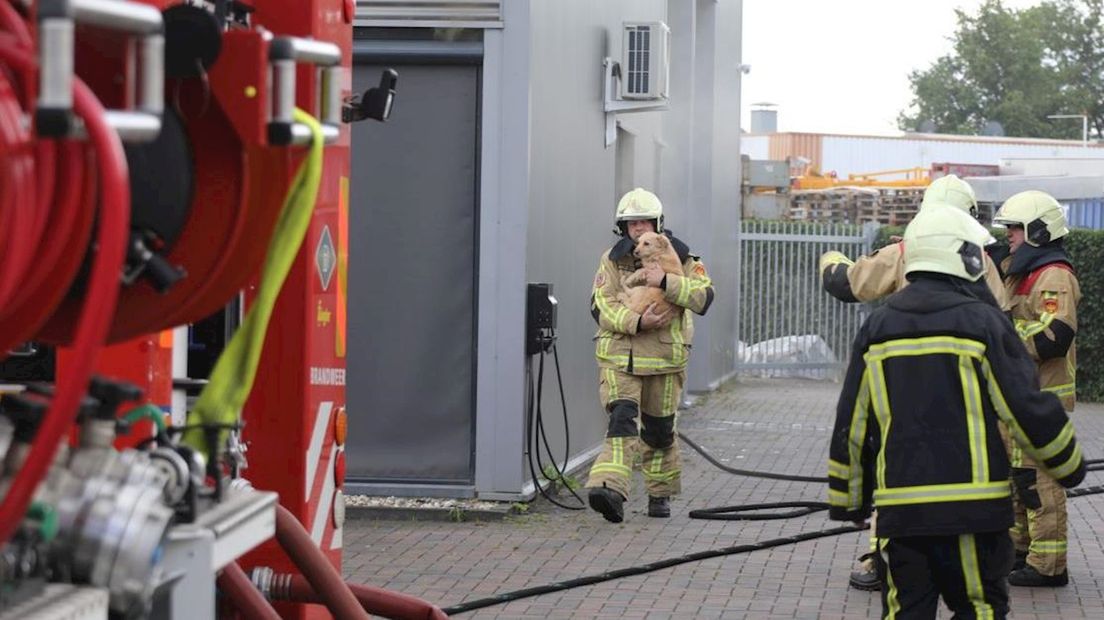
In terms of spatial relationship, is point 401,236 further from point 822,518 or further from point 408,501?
point 822,518

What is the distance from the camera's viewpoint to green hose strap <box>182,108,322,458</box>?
2.99 metres

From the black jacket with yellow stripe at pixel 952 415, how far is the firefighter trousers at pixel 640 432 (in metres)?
4.30

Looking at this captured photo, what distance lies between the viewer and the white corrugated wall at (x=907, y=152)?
5678cm

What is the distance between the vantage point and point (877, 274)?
7754mm

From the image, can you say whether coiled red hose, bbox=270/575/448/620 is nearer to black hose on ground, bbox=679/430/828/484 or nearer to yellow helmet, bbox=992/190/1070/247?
yellow helmet, bbox=992/190/1070/247

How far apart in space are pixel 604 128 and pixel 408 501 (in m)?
3.90

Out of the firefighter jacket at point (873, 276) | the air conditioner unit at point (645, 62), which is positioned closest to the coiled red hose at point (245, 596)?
the firefighter jacket at point (873, 276)

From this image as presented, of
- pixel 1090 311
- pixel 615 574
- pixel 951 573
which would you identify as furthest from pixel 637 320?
pixel 1090 311

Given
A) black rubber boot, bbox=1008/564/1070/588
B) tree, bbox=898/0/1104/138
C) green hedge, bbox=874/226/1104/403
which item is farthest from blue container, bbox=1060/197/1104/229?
tree, bbox=898/0/1104/138

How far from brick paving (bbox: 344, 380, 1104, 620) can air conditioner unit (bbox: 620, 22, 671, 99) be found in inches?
115

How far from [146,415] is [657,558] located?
5.92m

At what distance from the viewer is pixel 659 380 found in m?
10.2

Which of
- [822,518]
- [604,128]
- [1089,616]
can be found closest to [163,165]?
[1089,616]

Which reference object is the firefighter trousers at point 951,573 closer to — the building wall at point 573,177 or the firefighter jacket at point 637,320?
the firefighter jacket at point 637,320
